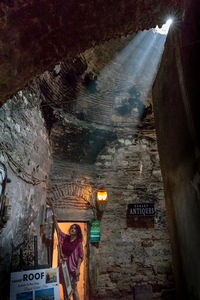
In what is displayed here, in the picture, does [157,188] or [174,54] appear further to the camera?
[157,188]

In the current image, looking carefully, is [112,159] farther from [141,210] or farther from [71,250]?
[71,250]

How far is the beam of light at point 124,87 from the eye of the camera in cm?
534

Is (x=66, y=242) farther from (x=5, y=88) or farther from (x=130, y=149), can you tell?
(x=5, y=88)

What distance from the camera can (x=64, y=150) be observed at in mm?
4598

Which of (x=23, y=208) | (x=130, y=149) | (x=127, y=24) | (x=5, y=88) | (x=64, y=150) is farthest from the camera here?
(x=130, y=149)

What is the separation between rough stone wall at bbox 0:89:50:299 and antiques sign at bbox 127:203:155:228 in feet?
6.69

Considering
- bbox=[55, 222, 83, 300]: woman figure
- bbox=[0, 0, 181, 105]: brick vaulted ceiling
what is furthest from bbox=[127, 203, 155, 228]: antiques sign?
bbox=[0, 0, 181, 105]: brick vaulted ceiling

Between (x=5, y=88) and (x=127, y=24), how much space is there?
101 centimetres

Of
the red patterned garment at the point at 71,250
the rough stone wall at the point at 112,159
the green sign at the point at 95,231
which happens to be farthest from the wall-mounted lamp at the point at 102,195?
the red patterned garment at the point at 71,250

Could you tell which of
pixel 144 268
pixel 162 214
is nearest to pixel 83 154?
pixel 162 214

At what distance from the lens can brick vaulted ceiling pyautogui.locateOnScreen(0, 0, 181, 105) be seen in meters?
1.09

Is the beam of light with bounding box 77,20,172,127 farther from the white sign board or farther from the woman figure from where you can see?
the white sign board

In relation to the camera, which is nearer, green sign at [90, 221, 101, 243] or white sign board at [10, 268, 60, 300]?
white sign board at [10, 268, 60, 300]

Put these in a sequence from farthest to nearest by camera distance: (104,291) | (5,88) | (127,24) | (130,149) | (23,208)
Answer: (130,149)
(104,291)
(23,208)
(127,24)
(5,88)
